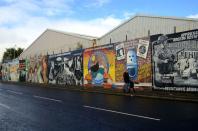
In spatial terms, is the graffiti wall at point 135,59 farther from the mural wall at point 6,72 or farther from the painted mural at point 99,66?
the mural wall at point 6,72

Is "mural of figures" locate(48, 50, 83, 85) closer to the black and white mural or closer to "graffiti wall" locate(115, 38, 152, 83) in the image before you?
"graffiti wall" locate(115, 38, 152, 83)

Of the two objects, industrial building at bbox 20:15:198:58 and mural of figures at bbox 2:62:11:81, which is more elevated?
industrial building at bbox 20:15:198:58

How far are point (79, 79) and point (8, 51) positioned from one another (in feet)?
226

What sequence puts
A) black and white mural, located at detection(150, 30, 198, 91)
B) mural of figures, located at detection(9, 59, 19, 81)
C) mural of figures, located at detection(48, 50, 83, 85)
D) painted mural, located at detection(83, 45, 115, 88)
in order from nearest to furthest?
black and white mural, located at detection(150, 30, 198, 91) < painted mural, located at detection(83, 45, 115, 88) < mural of figures, located at detection(48, 50, 83, 85) < mural of figures, located at detection(9, 59, 19, 81)

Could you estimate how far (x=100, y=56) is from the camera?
30406mm

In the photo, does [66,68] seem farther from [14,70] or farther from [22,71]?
[14,70]

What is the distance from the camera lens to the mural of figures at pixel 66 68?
34341mm

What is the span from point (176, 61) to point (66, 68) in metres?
17.4

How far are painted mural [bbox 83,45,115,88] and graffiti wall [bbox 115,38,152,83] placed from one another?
0.93 m

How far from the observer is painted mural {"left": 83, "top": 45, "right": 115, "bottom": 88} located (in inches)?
1128

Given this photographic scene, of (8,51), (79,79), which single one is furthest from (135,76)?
(8,51)

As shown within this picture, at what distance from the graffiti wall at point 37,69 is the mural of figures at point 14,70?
568 cm

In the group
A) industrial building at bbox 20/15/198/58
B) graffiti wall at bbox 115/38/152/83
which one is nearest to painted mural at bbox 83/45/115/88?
graffiti wall at bbox 115/38/152/83

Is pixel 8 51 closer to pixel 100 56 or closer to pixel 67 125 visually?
pixel 100 56
